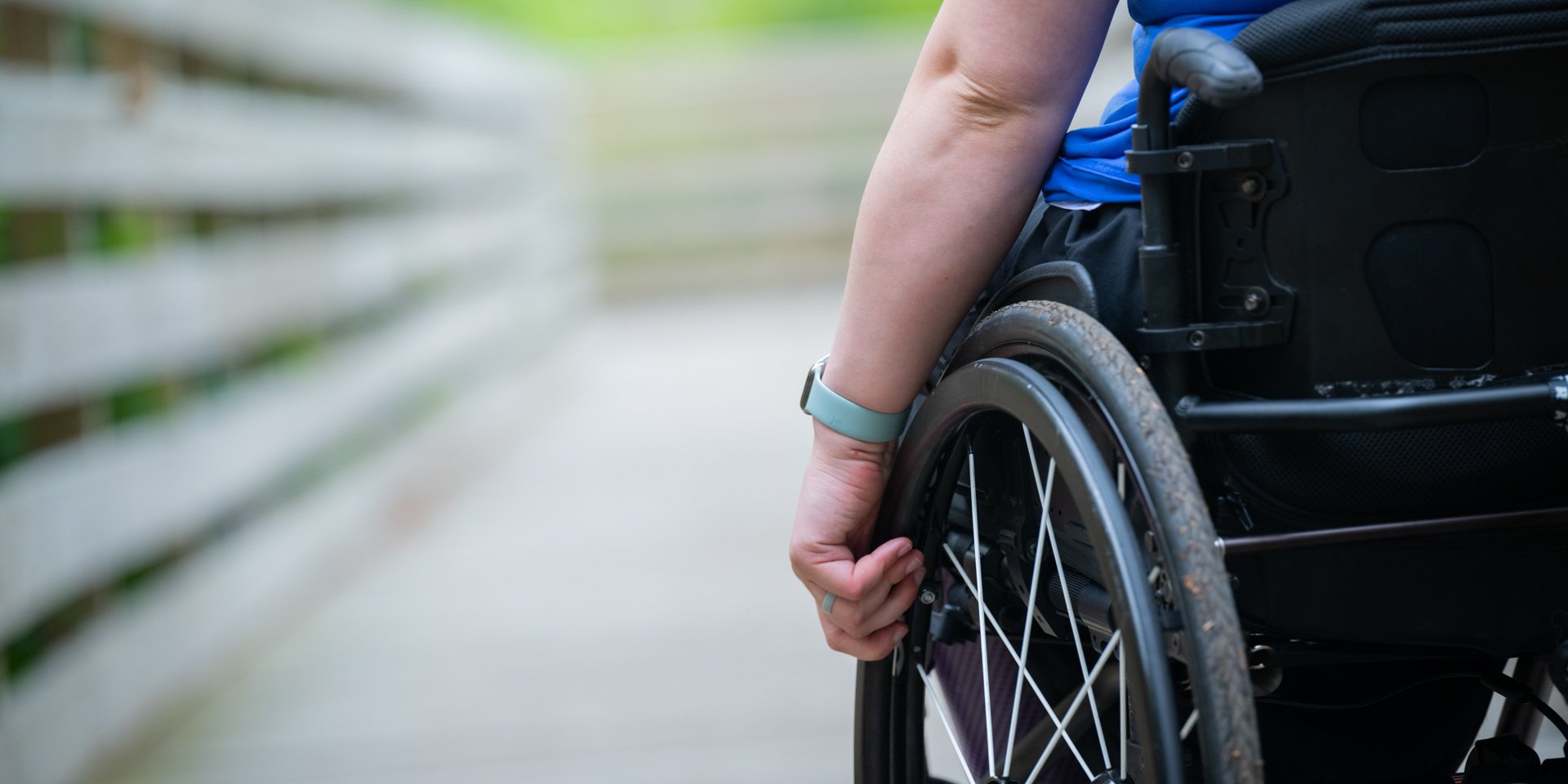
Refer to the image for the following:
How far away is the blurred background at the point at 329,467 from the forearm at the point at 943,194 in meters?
1.26

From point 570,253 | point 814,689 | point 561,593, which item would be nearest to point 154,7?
point 561,593

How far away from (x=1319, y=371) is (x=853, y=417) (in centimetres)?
35

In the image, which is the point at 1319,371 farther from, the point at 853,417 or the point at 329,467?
the point at 329,467

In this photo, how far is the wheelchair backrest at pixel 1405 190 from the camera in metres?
0.77

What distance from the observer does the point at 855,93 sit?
9.80 meters

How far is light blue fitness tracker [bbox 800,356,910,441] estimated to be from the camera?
1052 mm

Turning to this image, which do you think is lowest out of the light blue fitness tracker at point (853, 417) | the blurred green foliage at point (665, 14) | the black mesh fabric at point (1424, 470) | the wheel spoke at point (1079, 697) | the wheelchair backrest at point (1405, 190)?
the wheel spoke at point (1079, 697)

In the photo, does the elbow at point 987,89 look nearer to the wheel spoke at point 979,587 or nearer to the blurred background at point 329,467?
the wheel spoke at point 979,587

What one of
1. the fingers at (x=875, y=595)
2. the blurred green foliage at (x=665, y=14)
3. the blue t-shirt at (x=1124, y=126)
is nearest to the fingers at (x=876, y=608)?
the fingers at (x=875, y=595)

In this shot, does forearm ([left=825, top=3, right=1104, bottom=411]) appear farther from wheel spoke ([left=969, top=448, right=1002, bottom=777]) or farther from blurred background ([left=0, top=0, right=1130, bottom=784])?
blurred background ([left=0, top=0, right=1130, bottom=784])

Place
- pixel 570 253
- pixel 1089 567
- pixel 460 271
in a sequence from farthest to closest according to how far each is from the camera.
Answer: pixel 570 253
pixel 460 271
pixel 1089 567

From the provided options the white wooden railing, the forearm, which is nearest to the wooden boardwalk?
the white wooden railing

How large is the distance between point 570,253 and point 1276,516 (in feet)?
24.2

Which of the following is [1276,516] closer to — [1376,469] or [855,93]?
[1376,469]
